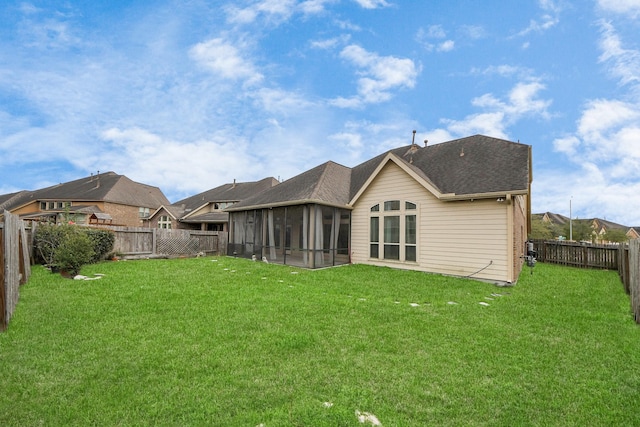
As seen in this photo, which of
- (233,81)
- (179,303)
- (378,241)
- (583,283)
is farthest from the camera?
(233,81)

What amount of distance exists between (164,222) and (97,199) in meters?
10.9

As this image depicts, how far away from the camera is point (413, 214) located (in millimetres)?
11711

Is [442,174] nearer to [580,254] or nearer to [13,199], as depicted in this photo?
[580,254]

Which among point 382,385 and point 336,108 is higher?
point 336,108

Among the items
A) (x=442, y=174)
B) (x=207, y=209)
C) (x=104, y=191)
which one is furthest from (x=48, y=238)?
(x=104, y=191)

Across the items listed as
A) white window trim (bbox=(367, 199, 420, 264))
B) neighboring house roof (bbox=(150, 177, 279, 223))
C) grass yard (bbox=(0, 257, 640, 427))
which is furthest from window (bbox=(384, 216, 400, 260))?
neighboring house roof (bbox=(150, 177, 279, 223))

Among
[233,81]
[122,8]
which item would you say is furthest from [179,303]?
[233,81]

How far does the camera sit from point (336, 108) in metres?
17.4

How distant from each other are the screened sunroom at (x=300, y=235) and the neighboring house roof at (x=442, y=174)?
581 mm

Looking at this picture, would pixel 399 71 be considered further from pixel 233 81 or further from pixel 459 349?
pixel 459 349

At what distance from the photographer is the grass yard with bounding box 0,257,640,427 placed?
270cm

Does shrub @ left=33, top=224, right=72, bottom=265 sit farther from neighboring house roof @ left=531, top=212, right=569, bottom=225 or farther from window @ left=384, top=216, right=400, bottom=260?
neighboring house roof @ left=531, top=212, right=569, bottom=225

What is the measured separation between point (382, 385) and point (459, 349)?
173 cm

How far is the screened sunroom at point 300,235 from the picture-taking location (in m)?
12.5
